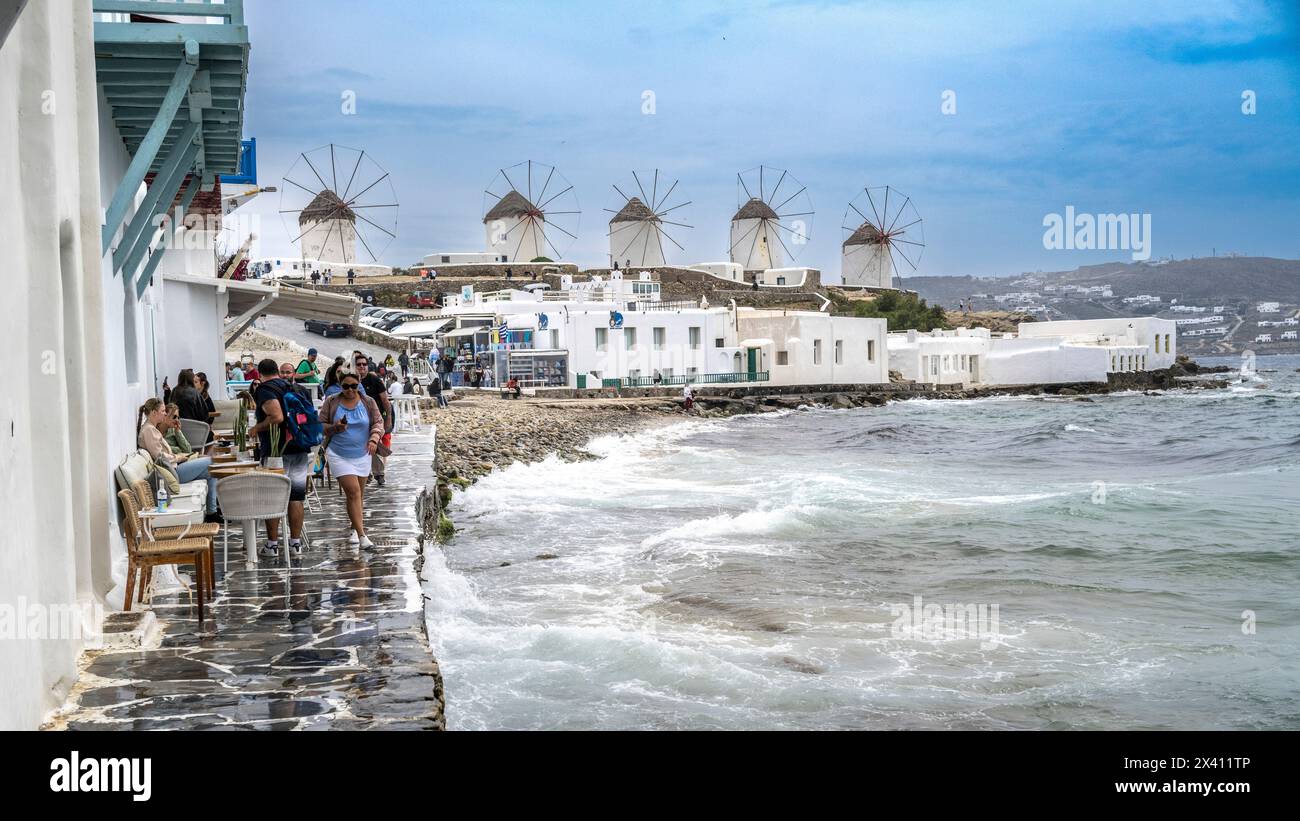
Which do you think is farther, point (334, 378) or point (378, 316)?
point (378, 316)

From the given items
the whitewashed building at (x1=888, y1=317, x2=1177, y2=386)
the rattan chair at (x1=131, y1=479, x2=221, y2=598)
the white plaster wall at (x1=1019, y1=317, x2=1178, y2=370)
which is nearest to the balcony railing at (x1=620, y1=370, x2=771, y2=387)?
the whitewashed building at (x1=888, y1=317, x2=1177, y2=386)

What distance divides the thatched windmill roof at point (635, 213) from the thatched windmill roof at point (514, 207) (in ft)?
20.1

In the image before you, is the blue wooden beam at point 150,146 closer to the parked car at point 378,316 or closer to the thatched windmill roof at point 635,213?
the parked car at point 378,316

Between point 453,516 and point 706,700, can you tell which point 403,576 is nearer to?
Result: point 706,700

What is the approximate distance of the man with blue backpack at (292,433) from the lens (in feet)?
27.7

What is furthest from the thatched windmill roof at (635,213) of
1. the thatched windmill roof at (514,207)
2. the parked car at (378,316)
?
the parked car at (378,316)

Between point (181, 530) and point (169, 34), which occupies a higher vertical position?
point (169, 34)

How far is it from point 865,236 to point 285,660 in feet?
286

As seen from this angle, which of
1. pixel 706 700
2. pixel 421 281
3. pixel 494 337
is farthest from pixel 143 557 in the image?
pixel 421 281

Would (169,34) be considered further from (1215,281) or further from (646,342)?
(1215,281)

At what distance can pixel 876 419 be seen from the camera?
40094mm

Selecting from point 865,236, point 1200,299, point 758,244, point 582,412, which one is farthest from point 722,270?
point 1200,299

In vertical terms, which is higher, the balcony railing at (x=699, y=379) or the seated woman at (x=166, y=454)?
the seated woman at (x=166, y=454)

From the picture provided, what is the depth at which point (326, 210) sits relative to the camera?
74875 mm
